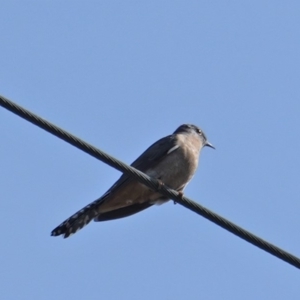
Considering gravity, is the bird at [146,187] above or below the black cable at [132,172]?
above

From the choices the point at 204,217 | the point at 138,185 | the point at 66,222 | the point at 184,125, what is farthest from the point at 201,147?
the point at 204,217

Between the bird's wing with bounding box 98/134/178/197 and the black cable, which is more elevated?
the bird's wing with bounding box 98/134/178/197

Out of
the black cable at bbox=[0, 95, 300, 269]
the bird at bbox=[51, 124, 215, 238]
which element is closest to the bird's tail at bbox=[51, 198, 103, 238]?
the bird at bbox=[51, 124, 215, 238]

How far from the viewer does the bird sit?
10.3m

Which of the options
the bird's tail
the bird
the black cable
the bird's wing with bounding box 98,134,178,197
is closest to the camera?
the black cable

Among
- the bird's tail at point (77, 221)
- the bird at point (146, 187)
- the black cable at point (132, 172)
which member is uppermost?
Answer: the bird at point (146, 187)

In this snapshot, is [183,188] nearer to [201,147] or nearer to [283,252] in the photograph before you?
[201,147]

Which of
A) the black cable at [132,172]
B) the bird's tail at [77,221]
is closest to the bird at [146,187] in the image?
the bird's tail at [77,221]

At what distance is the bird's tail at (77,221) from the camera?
9.63 metres

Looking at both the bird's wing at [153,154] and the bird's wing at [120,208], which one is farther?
the bird's wing at [153,154]

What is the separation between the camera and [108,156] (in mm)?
6375

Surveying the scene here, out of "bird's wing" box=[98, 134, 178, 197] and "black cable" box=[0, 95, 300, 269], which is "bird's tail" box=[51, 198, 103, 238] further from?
A: "black cable" box=[0, 95, 300, 269]

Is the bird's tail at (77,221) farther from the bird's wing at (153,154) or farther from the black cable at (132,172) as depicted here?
the black cable at (132,172)

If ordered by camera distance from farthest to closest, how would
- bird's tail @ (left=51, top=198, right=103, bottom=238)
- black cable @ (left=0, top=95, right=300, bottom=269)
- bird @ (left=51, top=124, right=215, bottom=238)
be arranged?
1. bird @ (left=51, top=124, right=215, bottom=238)
2. bird's tail @ (left=51, top=198, right=103, bottom=238)
3. black cable @ (left=0, top=95, right=300, bottom=269)
